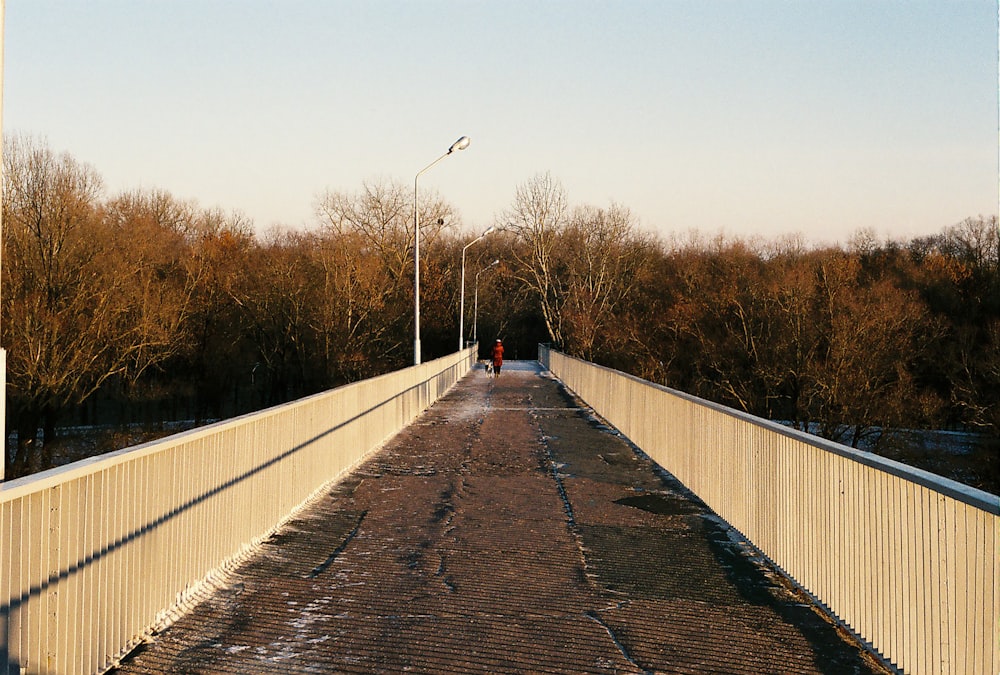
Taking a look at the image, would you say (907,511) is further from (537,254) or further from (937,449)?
(537,254)

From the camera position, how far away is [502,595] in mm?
7250

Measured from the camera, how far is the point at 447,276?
279ft

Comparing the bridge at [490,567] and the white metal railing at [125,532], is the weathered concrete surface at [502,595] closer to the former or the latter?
the bridge at [490,567]

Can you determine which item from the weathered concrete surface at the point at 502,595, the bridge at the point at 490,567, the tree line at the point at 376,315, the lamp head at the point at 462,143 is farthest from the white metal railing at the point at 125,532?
the tree line at the point at 376,315

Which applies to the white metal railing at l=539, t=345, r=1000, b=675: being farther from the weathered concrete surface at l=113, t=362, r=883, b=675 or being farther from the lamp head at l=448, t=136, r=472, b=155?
the lamp head at l=448, t=136, r=472, b=155

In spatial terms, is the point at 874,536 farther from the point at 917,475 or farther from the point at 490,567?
the point at 490,567

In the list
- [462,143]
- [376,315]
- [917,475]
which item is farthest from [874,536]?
[376,315]

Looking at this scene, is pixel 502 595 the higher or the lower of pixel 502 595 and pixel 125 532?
the lower

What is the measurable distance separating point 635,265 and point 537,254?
7.97 metres

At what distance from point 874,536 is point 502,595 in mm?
2544

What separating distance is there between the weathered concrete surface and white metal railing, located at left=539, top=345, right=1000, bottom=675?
0.84 ft

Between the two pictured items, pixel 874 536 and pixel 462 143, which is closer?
pixel 874 536

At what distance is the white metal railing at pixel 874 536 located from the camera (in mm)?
4645

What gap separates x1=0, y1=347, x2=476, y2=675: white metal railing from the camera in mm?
4672
